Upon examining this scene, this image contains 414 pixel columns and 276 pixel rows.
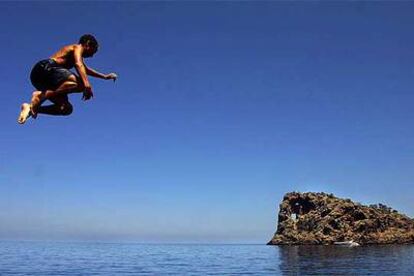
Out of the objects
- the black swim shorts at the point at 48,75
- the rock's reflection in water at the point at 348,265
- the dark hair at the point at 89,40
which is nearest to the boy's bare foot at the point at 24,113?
the black swim shorts at the point at 48,75

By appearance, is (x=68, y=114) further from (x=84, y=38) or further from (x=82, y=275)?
(x=82, y=275)

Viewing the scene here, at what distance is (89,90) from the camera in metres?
8.61

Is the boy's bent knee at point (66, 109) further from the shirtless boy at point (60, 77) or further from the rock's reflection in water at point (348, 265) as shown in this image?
the rock's reflection in water at point (348, 265)

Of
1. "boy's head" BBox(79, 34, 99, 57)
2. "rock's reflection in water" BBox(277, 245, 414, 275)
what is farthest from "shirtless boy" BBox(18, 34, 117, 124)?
"rock's reflection in water" BBox(277, 245, 414, 275)

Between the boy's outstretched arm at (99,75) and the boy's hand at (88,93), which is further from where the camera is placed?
the boy's outstretched arm at (99,75)

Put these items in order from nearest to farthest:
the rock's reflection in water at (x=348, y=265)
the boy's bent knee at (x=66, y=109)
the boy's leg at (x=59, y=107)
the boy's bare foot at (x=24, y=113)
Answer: the boy's bare foot at (x=24, y=113) → the boy's leg at (x=59, y=107) → the boy's bent knee at (x=66, y=109) → the rock's reflection in water at (x=348, y=265)

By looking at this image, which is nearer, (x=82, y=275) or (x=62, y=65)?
(x=62, y=65)

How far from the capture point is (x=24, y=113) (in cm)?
873

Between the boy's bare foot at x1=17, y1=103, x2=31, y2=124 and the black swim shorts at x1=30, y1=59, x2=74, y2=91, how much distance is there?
0.49m

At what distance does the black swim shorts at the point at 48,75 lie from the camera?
350 inches

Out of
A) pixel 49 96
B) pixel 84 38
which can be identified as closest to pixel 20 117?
pixel 49 96

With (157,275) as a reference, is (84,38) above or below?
above

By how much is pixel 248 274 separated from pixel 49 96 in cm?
7828

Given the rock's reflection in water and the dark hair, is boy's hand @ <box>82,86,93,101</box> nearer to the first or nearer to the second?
the dark hair
